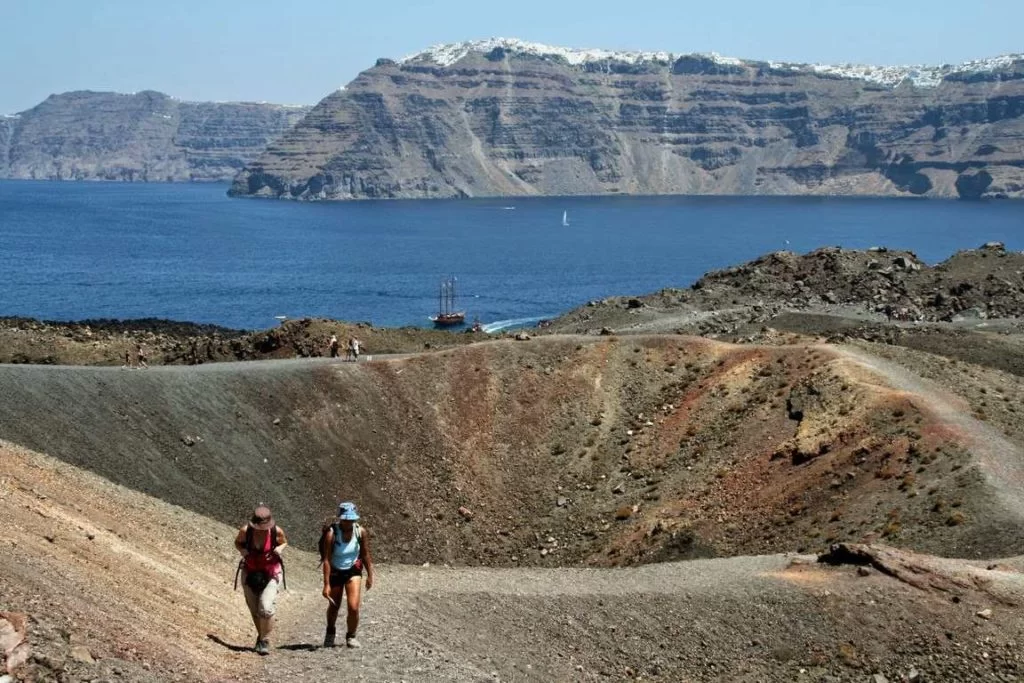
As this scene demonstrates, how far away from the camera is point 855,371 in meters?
50.0

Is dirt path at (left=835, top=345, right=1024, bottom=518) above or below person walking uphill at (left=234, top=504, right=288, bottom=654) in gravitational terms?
below

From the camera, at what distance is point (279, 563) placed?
2061 centimetres

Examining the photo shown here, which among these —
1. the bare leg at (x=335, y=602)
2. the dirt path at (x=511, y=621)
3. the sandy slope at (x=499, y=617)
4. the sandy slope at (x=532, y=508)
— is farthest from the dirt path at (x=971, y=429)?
the bare leg at (x=335, y=602)

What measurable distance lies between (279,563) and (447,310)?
119 meters

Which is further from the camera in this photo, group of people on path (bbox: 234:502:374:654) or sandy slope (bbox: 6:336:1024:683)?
sandy slope (bbox: 6:336:1024:683)

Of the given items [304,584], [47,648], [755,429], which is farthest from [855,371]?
[47,648]

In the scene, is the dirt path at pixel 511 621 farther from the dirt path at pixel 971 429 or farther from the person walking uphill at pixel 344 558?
the dirt path at pixel 971 429

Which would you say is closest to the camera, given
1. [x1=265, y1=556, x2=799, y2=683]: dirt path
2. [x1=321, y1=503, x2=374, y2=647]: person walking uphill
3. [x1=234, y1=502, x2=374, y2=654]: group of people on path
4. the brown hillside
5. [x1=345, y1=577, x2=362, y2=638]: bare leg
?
[x1=234, y1=502, x2=374, y2=654]: group of people on path

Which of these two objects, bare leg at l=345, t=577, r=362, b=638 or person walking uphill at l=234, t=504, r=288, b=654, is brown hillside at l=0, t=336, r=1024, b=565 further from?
person walking uphill at l=234, t=504, r=288, b=654

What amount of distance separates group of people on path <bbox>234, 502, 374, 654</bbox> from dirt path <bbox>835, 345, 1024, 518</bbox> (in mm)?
23409

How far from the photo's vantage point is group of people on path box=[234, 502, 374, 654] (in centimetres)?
2011

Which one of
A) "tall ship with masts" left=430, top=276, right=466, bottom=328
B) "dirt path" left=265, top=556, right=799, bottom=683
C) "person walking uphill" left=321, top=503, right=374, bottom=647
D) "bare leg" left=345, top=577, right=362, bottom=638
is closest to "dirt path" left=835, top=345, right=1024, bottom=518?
"dirt path" left=265, top=556, right=799, bottom=683

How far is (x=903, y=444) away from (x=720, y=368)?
41.3ft

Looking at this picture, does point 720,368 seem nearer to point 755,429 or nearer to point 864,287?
point 755,429
